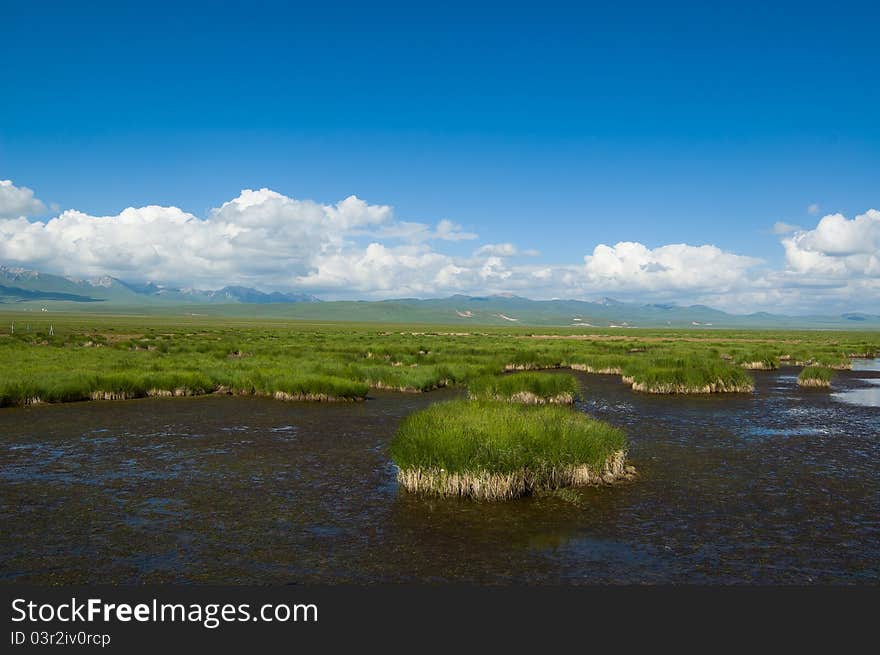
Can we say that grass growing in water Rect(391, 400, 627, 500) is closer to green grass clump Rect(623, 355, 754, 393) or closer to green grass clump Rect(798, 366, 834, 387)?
green grass clump Rect(623, 355, 754, 393)

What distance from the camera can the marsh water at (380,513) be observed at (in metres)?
11.1

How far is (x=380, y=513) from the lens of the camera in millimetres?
14305

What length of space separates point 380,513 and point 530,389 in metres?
18.5

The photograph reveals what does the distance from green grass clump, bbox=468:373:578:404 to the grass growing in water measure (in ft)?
42.9

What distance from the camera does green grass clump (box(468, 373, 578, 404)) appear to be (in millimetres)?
31266

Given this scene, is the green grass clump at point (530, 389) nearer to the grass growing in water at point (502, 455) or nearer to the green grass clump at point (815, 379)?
the grass growing in water at point (502, 455)

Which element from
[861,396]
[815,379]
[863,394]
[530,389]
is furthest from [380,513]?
[815,379]

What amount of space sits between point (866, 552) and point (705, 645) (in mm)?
Answer: 5814

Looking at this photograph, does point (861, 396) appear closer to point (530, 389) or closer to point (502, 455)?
point (530, 389)

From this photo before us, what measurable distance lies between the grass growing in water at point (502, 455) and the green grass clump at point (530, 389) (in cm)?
1307

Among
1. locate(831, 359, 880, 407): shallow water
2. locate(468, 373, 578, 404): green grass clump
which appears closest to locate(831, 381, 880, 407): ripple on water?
locate(831, 359, 880, 407): shallow water

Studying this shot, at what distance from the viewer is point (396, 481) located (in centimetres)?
1705

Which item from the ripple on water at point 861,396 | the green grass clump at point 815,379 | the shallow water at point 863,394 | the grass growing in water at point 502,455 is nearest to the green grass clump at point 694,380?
the ripple on water at point 861,396

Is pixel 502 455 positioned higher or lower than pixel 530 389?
higher
